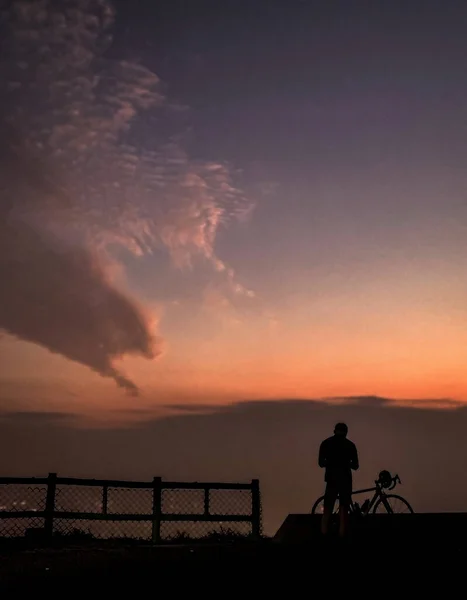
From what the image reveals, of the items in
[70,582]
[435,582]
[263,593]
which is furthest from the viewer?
[70,582]

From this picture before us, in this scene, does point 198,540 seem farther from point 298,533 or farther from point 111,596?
point 111,596

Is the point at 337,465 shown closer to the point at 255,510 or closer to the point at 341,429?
the point at 341,429

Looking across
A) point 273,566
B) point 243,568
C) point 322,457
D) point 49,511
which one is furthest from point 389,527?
point 49,511

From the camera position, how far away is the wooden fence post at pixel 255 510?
61.3ft

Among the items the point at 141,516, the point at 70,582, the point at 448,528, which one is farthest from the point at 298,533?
the point at 70,582

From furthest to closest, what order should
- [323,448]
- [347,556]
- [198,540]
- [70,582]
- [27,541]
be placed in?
[198,540] < [27,541] < [323,448] < [347,556] < [70,582]

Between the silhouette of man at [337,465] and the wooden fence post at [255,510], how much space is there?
18.9ft

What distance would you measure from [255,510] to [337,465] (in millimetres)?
6325

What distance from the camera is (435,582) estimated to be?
8.21 metres

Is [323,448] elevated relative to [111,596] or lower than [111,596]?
elevated

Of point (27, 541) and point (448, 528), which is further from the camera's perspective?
point (27, 541)

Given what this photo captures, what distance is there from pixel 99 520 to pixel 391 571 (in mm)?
9682

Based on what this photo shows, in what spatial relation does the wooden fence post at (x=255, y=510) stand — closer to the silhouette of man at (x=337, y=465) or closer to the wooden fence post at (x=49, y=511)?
the wooden fence post at (x=49, y=511)

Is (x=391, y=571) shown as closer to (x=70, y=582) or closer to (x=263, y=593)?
(x=263, y=593)
